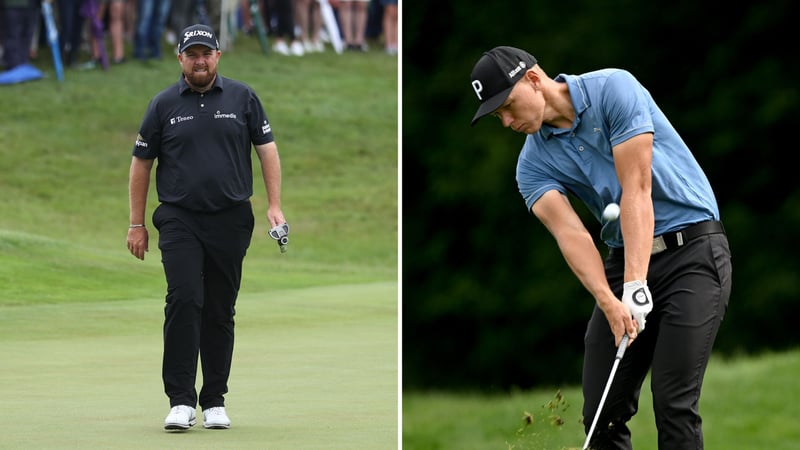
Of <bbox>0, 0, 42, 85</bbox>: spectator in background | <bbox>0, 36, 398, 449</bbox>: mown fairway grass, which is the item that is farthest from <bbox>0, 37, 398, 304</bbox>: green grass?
<bbox>0, 0, 42, 85</bbox>: spectator in background

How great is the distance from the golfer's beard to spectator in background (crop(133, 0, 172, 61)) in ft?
20.7

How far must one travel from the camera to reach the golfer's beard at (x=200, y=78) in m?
4.70

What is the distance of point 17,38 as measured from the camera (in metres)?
10.6

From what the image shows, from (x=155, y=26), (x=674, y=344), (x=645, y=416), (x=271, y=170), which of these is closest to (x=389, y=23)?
(x=155, y=26)

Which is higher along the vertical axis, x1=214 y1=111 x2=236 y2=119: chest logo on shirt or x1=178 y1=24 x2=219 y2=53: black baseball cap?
x1=178 y1=24 x2=219 y2=53: black baseball cap

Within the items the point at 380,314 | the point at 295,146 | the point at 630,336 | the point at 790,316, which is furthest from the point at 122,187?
the point at 630,336

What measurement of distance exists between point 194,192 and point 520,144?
2082 mm

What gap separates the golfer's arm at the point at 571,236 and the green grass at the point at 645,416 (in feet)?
4.80

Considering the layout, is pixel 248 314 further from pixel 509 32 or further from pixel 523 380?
pixel 509 32

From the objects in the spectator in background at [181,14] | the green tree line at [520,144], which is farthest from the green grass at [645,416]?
the spectator in background at [181,14]

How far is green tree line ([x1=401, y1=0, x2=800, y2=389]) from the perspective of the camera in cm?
631

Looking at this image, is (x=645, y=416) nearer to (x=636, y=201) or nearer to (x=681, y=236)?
(x=681, y=236)

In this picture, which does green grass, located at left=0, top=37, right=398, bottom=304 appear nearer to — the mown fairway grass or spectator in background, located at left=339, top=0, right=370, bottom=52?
the mown fairway grass

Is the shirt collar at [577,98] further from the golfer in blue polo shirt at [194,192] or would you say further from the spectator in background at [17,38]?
the spectator in background at [17,38]
